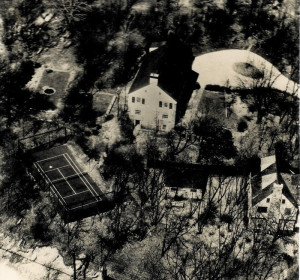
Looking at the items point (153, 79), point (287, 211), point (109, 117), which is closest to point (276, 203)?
point (287, 211)

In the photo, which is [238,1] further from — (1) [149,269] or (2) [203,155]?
(1) [149,269]

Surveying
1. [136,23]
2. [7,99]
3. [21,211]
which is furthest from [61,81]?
[21,211]

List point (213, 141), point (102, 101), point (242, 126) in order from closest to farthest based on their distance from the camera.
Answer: point (213, 141) < point (242, 126) < point (102, 101)

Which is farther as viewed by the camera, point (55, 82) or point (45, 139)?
point (55, 82)

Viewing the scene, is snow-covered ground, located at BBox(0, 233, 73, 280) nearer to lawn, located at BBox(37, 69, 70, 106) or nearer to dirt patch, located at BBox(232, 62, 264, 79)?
lawn, located at BBox(37, 69, 70, 106)

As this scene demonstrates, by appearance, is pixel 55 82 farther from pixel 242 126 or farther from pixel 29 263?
pixel 29 263
